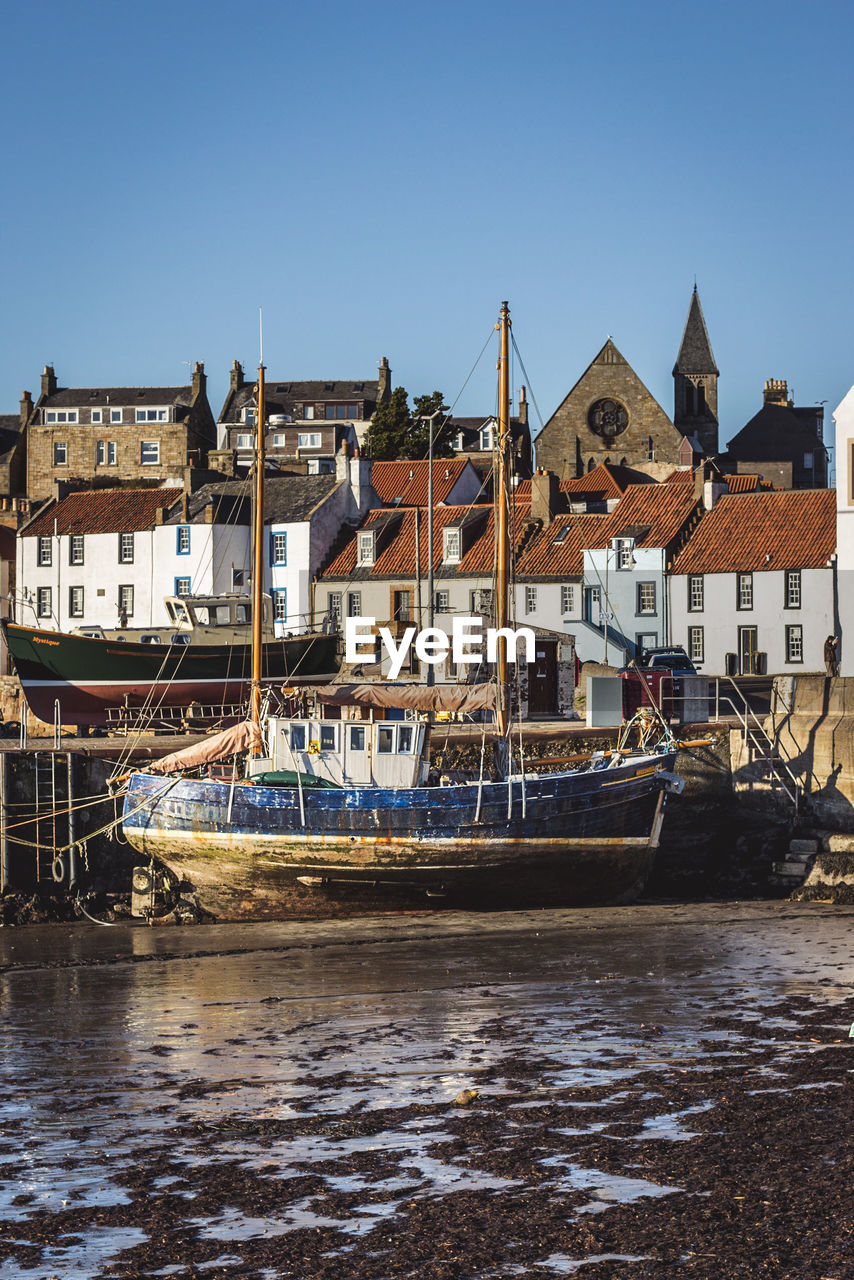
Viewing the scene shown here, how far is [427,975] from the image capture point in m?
20.8

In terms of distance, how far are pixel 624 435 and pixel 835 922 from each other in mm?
78796

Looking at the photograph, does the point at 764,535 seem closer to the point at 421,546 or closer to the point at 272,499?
the point at 421,546

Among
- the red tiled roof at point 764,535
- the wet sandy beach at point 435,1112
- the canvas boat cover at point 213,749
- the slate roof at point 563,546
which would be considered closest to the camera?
the wet sandy beach at point 435,1112

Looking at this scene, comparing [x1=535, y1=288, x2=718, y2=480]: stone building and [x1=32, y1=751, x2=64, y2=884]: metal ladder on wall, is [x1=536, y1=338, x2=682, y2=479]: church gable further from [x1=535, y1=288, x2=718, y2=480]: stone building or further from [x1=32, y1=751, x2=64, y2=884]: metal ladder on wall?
[x1=32, y1=751, x2=64, y2=884]: metal ladder on wall

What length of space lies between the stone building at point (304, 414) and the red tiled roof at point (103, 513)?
3263 centimetres

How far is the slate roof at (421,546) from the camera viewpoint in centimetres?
6731

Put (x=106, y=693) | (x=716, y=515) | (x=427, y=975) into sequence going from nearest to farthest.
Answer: (x=427, y=975)
(x=106, y=693)
(x=716, y=515)

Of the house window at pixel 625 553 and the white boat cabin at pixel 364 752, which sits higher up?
the house window at pixel 625 553

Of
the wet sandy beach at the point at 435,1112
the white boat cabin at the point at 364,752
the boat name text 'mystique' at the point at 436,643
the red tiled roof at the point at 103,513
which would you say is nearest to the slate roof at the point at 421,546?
the boat name text 'mystique' at the point at 436,643

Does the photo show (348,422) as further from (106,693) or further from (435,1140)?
(435,1140)

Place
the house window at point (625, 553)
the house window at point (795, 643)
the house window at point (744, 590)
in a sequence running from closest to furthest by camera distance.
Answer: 1. the house window at point (795, 643)
2. the house window at point (744, 590)
3. the house window at point (625, 553)

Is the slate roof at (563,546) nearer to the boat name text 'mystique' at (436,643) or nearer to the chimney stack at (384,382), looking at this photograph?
the boat name text 'mystique' at (436,643)

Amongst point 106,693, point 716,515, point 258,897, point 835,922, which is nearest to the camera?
point 835,922

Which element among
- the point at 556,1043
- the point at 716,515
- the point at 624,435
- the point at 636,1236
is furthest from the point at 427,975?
the point at 624,435
